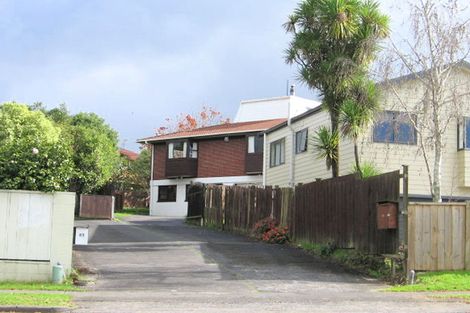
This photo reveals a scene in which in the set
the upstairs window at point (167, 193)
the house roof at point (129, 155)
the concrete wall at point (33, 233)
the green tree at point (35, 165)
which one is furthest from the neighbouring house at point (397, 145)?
the house roof at point (129, 155)

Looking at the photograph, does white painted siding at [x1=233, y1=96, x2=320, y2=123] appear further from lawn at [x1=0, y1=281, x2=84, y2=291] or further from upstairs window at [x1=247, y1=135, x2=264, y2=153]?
lawn at [x1=0, y1=281, x2=84, y2=291]

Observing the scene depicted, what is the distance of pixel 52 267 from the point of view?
13016 mm

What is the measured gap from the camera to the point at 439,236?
13891 millimetres

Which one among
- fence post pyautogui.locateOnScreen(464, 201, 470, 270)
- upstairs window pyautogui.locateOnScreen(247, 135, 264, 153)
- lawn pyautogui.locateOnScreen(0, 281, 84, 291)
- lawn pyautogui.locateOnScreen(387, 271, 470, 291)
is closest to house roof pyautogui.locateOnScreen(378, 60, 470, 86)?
fence post pyautogui.locateOnScreen(464, 201, 470, 270)

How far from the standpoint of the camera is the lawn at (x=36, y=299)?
1018 cm

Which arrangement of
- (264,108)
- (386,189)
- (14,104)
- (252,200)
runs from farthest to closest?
1. (264,108)
2. (14,104)
3. (252,200)
4. (386,189)

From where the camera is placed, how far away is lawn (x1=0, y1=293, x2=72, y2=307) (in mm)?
10178

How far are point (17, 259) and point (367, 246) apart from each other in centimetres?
821

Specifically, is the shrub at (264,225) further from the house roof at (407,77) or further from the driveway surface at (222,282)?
the house roof at (407,77)

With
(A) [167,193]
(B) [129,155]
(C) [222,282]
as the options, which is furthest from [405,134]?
(B) [129,155]

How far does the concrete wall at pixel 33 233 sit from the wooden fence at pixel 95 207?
20.8m

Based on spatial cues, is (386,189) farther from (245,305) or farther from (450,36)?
(245,305)

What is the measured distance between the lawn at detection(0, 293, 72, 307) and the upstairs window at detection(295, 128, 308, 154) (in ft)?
50.9

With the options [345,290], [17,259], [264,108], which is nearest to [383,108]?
[345,290]
